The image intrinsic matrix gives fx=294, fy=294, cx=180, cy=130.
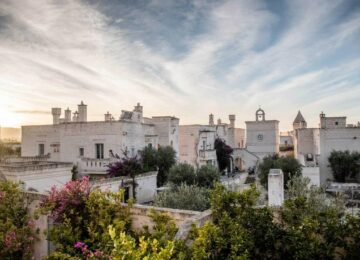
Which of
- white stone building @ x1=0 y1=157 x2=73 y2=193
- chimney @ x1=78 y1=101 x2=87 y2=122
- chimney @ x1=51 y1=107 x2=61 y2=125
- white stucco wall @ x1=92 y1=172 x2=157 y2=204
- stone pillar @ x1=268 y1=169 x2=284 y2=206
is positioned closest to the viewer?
stone pillar @ x1=268 y1=169 x2=284 y2=206

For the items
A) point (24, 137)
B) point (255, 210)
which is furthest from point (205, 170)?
point (24, 137)

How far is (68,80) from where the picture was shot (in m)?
19.1

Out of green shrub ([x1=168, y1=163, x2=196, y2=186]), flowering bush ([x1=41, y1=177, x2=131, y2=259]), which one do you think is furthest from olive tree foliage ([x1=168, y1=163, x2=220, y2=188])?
flowering bush ([x1=41, y1=177, x2=131, y2=259])

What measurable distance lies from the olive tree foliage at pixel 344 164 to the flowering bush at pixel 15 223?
94.0 ft

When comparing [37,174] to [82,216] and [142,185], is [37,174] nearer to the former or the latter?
[142,185]

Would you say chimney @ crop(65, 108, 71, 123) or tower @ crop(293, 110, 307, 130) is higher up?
tower @ crop(293, 110, 307, 130)

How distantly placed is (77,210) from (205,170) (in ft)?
47.5

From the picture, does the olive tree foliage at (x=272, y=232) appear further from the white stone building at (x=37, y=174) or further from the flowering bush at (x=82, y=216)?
the white stone building at (x=37, y=174)

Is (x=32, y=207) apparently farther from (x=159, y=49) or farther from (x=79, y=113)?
(x=79, y=113)

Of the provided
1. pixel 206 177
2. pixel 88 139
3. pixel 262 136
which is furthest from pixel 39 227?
pixel 262 136

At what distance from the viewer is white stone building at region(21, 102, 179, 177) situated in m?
26.1

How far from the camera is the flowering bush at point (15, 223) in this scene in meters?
9.63

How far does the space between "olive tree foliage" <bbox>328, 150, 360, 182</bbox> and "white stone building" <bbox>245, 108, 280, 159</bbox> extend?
12044 millimetres

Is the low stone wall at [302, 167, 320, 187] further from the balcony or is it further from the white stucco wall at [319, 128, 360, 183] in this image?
the balcony
